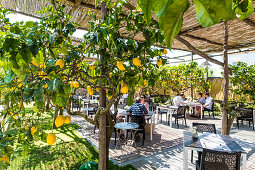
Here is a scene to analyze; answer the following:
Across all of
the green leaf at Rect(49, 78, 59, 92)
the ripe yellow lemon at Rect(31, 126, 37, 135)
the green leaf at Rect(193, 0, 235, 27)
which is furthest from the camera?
the ripe yellow lemon at Rect(31, 126, 37, 135)

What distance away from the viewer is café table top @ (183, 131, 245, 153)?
2.53 meters

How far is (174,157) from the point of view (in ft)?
12.1

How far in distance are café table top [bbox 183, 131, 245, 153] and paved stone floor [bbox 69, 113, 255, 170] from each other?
686mm

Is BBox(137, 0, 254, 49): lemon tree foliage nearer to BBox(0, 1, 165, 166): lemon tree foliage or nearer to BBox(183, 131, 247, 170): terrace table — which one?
BBox(0, 1, 165, 166): lemon tree foliage

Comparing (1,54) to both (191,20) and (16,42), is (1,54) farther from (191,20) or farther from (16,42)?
(191,20)

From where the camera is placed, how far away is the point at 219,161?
7.06 ft

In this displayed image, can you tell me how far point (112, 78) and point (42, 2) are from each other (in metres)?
2.46

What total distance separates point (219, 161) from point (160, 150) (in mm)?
2086

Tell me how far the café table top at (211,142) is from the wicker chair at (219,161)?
12.5 inches

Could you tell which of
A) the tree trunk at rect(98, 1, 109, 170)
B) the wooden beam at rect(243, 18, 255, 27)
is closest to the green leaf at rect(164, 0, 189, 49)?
the tree trunk at rect(98, 1, 109, 170)

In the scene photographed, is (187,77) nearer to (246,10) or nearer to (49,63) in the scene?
(49,63)

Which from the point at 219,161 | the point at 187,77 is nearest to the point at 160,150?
the point at 219,161

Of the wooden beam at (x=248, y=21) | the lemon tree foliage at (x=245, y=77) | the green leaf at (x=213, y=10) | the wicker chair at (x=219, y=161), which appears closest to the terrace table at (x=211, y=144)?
the wicker chair at (x=219, y=161)

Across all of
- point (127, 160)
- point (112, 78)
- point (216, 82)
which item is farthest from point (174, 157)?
point (216, 82)
